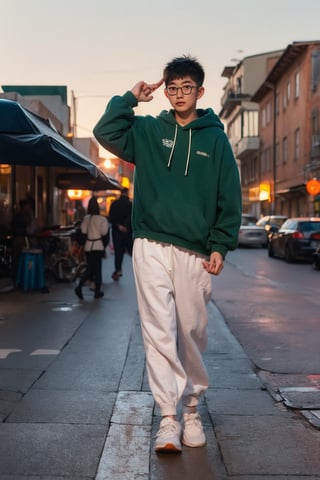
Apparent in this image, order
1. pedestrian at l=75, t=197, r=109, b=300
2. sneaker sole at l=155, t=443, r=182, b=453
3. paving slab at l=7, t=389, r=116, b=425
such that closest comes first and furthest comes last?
sneaker sole at l=155, t=443, r=182, b=453, paving slab at l=7, t=389, r=116, b=425, pedestrian at l=75, t=197, r=109, b=300

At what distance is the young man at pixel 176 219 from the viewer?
382cm

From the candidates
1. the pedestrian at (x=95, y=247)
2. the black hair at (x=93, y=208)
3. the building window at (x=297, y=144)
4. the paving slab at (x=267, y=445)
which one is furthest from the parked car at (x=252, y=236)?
the paving slab at (x=267, y=445)

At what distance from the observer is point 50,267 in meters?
14.6

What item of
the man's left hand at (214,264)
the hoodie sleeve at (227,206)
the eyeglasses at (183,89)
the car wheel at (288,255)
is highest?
the eyeglasses at (183,89)

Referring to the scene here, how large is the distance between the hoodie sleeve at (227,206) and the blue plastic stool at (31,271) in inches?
338

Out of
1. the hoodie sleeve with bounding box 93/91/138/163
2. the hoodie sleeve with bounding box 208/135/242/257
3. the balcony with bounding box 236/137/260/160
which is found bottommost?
the hoodie sleeve with bounding box 208/135/242/257

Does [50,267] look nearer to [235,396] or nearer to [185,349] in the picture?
[235,396]

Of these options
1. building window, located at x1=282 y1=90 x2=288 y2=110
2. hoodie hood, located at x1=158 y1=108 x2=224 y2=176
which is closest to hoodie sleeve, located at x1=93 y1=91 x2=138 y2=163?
hoodie hood, located at x1=158 y1=108 x2=224 y2=176

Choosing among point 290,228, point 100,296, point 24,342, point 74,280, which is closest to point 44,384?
point 24,342

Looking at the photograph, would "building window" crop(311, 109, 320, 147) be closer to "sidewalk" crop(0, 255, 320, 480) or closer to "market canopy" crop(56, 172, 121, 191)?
"market canopy" crop(56, 172, 121, 191)

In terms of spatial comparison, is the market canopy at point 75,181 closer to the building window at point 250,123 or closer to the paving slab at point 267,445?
the paving slab at point 267,445

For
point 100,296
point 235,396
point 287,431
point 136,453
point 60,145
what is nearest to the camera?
point 136,453

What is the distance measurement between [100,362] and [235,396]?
5.25ft

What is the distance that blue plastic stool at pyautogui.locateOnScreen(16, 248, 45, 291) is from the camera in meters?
12.2
